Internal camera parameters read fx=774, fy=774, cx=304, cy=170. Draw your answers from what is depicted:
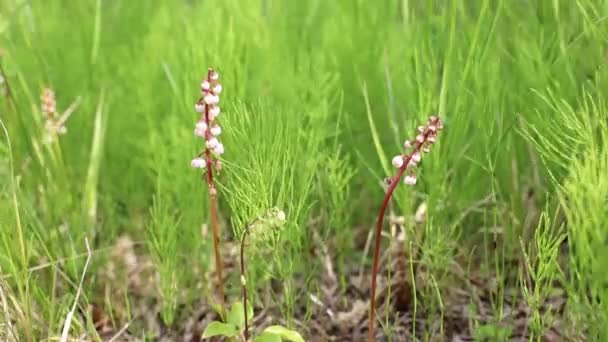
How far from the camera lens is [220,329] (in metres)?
1.36

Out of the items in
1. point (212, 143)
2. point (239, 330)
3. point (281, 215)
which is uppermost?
point (212, 143)

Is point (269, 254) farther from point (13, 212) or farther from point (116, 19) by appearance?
point (116, 19)

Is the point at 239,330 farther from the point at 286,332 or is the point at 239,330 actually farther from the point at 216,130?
the point at 216,130

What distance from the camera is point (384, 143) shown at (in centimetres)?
198

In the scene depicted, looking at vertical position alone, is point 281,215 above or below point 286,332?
above

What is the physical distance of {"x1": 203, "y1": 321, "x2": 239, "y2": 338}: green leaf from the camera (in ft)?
4.44

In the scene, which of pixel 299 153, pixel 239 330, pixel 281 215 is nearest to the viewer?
pixel 281 215

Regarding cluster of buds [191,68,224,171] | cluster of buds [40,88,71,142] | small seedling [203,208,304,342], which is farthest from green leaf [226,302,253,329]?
cluster of buds [40,88,71,142]

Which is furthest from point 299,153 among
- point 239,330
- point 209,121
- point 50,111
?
point 50,111

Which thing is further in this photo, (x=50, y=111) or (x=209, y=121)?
(x=50, y=111)

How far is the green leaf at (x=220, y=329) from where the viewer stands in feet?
4.44

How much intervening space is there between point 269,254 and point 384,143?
42 centimetres

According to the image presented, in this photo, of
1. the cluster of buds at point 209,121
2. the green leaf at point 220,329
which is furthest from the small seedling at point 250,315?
the cluster of buds at point 209,121

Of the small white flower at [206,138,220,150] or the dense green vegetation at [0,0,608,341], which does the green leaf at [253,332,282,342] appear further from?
the small white flower at [206,138,220,150]
